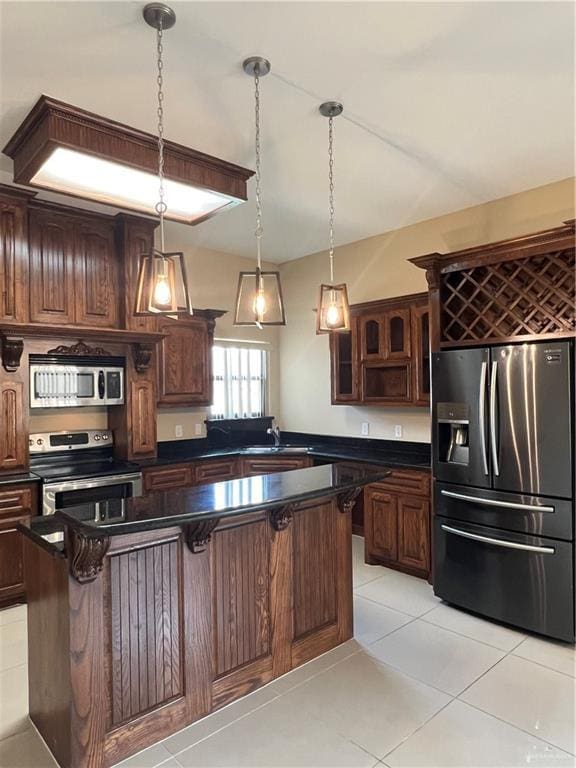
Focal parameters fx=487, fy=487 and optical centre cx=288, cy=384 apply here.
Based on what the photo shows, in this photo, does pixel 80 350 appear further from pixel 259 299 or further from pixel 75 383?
pixel 259 299

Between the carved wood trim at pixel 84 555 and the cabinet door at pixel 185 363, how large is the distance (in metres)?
2.78

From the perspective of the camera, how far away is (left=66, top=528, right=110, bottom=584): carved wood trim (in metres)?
1.80

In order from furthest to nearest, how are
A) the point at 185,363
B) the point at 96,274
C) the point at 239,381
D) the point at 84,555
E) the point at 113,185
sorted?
the point at 239,381, the point at 185,363, the point at 96,274, the point at 113,185, the point at 84,555

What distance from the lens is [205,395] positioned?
489 centimetres

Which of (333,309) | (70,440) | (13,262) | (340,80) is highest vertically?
(340,80)

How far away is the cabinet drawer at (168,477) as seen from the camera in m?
4.14

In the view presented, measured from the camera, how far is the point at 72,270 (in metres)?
3.93

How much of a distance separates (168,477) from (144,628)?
2.23 metres

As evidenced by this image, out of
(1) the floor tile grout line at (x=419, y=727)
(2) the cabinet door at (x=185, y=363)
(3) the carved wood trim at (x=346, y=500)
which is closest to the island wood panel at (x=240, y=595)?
(3) the carved wood trim at (x=346, y=500)

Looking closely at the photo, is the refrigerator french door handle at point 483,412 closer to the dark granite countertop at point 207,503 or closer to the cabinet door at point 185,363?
the dark granite countertop at point 207,503

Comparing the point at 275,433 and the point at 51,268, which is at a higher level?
the point at 51,268

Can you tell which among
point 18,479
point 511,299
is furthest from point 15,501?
point 511,299

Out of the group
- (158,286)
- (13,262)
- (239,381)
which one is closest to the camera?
(158,286)

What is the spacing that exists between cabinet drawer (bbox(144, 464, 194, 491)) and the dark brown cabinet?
131 cm
